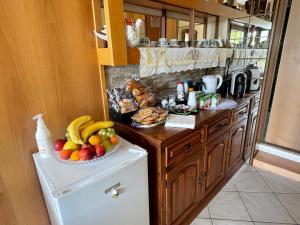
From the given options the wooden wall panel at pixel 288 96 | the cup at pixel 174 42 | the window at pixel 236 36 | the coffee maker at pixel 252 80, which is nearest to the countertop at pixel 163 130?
the cup at pixel 174 42

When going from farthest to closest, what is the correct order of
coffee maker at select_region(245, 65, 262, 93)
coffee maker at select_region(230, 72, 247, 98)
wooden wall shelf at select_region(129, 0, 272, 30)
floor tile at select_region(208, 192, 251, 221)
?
coffee maker at select_region(245, 65, 262, 93) < coffee maker at select_region(230, 72, 247, 98) < floor tile at select_region(208, 192, 251, 221) < wooden wall shelf at select_region(129, 0, 272, 30)

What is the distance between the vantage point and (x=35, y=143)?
3.56 feet

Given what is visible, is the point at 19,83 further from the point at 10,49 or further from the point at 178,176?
the point at 178,176

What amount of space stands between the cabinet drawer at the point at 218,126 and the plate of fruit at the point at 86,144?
2.24ft

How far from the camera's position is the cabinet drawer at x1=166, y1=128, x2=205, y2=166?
43.6 inches

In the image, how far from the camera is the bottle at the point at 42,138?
978 mm

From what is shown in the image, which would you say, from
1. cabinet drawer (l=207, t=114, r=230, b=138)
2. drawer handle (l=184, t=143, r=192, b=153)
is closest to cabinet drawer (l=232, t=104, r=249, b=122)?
cabinet drawer (l=207, t=114, r=230, b=138)

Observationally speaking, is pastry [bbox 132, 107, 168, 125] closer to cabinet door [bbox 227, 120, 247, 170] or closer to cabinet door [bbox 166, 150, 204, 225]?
cabinet door [bbox 166, 150, 204, 225]

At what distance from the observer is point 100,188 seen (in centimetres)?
83

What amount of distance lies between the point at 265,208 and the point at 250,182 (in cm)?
33

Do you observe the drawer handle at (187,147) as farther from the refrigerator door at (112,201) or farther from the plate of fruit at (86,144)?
the plate of fruit at (86,144)

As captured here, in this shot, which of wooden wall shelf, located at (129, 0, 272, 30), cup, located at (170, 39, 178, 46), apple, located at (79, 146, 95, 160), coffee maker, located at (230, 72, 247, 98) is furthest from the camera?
coffee maker, located at (230, 72, 247, 98)

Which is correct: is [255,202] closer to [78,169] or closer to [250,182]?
[250,182]

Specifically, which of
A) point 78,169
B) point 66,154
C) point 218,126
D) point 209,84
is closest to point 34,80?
point 66,154
